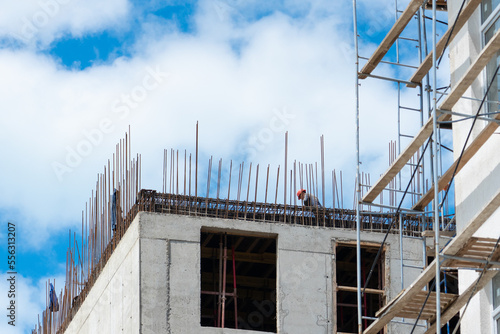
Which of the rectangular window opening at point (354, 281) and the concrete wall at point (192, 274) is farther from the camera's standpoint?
the rectangular window opening at point (354, 281)

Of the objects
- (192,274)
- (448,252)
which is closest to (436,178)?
(448,252)

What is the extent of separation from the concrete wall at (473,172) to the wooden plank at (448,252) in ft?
2.53

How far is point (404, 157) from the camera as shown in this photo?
56.9 ft

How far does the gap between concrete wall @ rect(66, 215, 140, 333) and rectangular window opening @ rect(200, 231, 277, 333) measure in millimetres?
1899

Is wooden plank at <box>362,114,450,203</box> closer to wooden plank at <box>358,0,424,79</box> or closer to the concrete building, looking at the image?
wooden plank at <box>358,0,424,79</box>

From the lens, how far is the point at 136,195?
1055 inches

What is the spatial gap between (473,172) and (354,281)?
50.7ft

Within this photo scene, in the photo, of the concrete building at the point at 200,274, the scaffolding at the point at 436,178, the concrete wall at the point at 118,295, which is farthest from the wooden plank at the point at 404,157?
the concrete wall at the point at 118,295

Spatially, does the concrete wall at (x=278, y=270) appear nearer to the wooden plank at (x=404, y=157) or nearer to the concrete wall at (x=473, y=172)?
the wooden plank at (x=404, y=157)

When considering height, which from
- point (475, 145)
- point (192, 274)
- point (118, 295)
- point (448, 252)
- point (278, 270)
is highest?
point (475, 145)

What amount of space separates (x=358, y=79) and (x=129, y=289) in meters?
8.82

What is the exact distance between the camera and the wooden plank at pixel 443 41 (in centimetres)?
1723

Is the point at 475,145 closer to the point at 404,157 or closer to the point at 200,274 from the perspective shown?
the point at 404,157

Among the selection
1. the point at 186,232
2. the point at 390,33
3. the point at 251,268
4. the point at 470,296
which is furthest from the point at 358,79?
the point at 251,268
